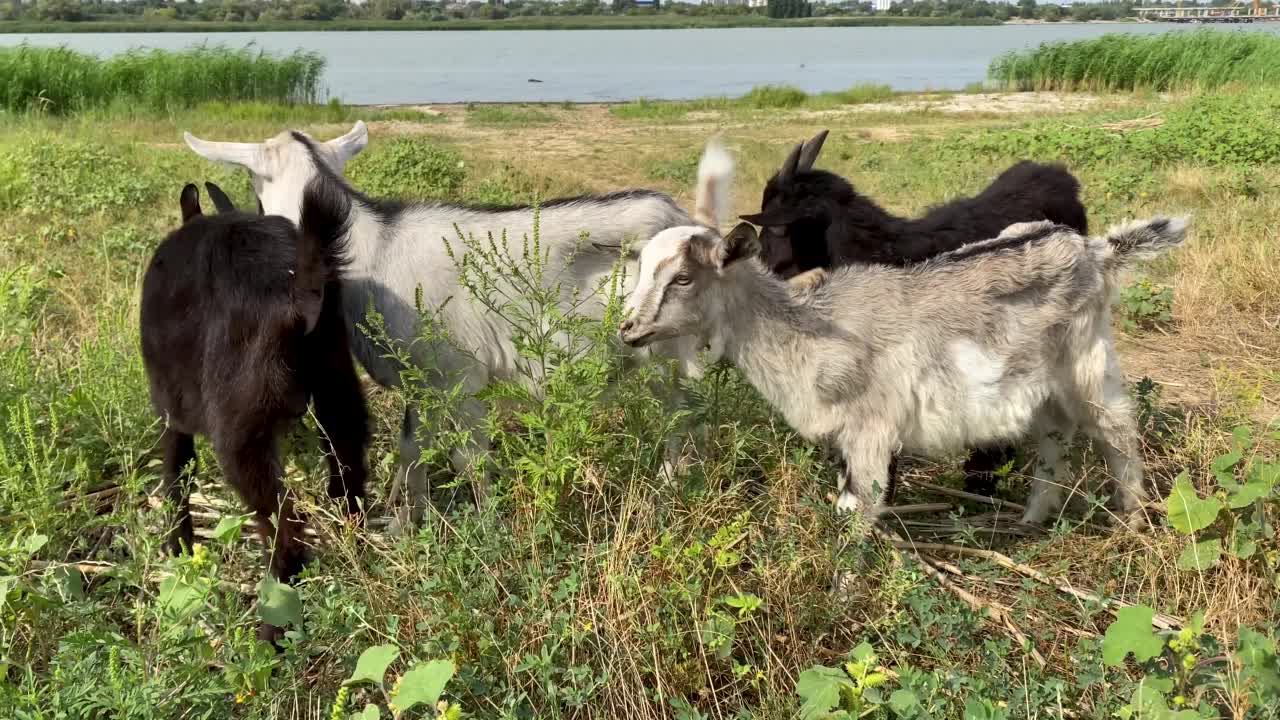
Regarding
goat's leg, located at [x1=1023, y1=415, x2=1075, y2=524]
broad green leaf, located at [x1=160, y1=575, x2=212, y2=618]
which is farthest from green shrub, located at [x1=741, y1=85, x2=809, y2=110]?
broad green leaf, located at [x1=160, y1=575, x2=212, y2=618]

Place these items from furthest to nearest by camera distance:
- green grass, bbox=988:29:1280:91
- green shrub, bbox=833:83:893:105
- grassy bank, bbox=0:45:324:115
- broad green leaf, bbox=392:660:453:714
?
green shrub, bbox=833:83:893:105, green grass, bbox=988:29:1280:91, grassy bank, bbox=0:45:324:115, broad green leaf, bbox=392:660:453:714

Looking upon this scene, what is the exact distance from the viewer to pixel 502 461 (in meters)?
4.12

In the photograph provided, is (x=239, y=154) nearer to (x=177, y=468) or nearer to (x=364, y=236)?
(x=364, y=236)

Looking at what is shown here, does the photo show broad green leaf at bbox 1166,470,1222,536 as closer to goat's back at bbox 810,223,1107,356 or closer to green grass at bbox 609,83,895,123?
goat's back at bbox 810,223,1107,356

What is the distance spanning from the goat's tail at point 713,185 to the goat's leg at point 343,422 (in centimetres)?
184

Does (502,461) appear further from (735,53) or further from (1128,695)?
(735,53)

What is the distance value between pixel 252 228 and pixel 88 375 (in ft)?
4.29

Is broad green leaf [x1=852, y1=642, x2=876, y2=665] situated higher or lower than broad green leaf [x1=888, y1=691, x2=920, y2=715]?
higher

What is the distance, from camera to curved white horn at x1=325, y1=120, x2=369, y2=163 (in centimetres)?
527

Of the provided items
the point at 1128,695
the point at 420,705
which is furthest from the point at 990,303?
the point at 420,705

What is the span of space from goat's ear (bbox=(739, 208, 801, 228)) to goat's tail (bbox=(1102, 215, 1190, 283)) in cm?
156

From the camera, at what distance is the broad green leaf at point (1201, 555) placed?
3.27 meters

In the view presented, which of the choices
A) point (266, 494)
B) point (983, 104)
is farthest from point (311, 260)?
point (983, 104)

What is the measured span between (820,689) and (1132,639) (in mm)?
782
